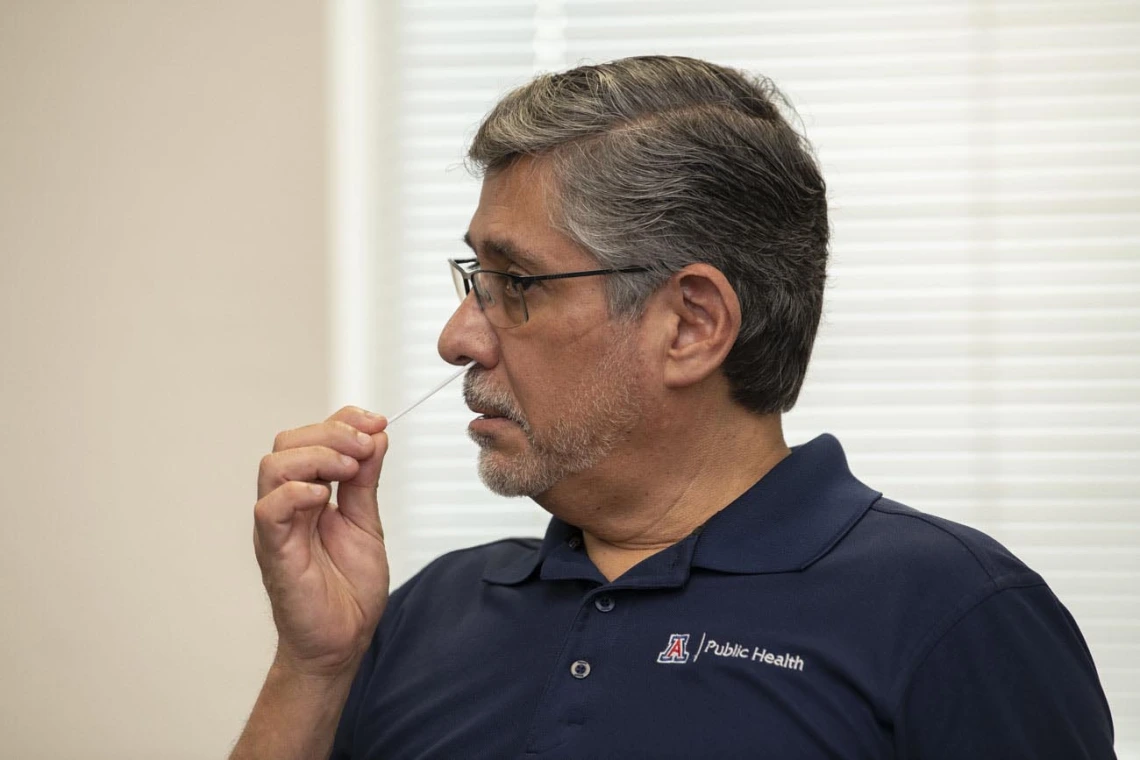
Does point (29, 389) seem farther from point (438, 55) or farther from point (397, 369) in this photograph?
point (438, 55)

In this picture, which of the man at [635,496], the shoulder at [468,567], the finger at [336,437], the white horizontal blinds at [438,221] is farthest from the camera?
the white horizontal blinds at [438,221]

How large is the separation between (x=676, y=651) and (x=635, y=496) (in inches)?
8.4

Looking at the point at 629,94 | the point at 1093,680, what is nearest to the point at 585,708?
the point at 1093,680

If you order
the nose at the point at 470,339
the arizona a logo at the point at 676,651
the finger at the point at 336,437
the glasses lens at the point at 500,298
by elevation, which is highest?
the glasses lens at the point at 500,298

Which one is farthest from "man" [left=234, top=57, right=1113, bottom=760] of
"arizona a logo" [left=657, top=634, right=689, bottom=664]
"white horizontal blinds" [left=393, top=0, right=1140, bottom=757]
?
"white horizontal blinds" [left=393, top=0, right=1140, bottom=757]

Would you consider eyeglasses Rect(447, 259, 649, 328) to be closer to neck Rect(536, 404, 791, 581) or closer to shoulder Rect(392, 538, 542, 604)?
neck Rect(536, 404, 791, 581)

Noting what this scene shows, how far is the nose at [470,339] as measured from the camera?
1.35 metres

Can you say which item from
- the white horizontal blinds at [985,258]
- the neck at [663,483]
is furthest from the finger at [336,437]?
the white horizontal blinds at [985,258]

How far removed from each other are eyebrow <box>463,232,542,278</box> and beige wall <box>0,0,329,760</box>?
30.0 inches

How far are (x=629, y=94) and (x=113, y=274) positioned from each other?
114 cm

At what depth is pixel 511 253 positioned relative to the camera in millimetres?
1318

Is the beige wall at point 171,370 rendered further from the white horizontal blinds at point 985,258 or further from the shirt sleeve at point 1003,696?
the shirt sleeve at point 1003,696

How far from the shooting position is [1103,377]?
1.99 m

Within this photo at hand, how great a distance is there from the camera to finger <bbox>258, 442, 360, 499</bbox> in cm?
126
